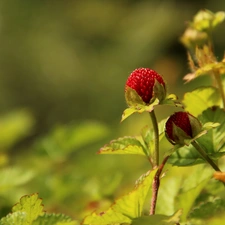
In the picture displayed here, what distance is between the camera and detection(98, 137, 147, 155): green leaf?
879 mm

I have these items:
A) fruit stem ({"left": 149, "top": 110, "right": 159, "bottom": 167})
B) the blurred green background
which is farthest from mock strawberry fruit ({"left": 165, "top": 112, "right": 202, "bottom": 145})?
the blurred green background

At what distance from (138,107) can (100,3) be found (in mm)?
6495

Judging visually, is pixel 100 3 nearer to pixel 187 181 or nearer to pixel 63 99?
pixel 63 99

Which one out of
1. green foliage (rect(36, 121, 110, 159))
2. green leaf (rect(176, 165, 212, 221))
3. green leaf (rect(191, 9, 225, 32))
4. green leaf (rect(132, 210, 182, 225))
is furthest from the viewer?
green foliage (rect(36, 121, 110, 159))

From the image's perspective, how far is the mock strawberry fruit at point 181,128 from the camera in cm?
83

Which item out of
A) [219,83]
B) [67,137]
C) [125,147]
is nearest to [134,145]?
[125,147]

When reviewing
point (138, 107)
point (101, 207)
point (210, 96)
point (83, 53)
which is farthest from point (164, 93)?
point (83, 53)

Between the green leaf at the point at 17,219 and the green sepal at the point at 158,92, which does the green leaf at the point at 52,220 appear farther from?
the green sepal at the point at 158,92

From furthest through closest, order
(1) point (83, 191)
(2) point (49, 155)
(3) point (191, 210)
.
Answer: (2) point (49, 155) < (1) point (83, 191) < (3) point (191, 210)

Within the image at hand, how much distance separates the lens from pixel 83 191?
4.73 ft

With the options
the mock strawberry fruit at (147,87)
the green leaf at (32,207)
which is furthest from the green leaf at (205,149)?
the green leaf at (32,207)

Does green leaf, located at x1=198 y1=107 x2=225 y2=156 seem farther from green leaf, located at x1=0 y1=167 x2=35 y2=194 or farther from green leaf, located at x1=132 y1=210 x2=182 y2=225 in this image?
green leaf, located at x1=0 y1=167 x2=35 y2=194

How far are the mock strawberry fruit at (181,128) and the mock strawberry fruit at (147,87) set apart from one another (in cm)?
4

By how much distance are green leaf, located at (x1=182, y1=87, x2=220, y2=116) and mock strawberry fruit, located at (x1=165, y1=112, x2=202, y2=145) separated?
0.17m
